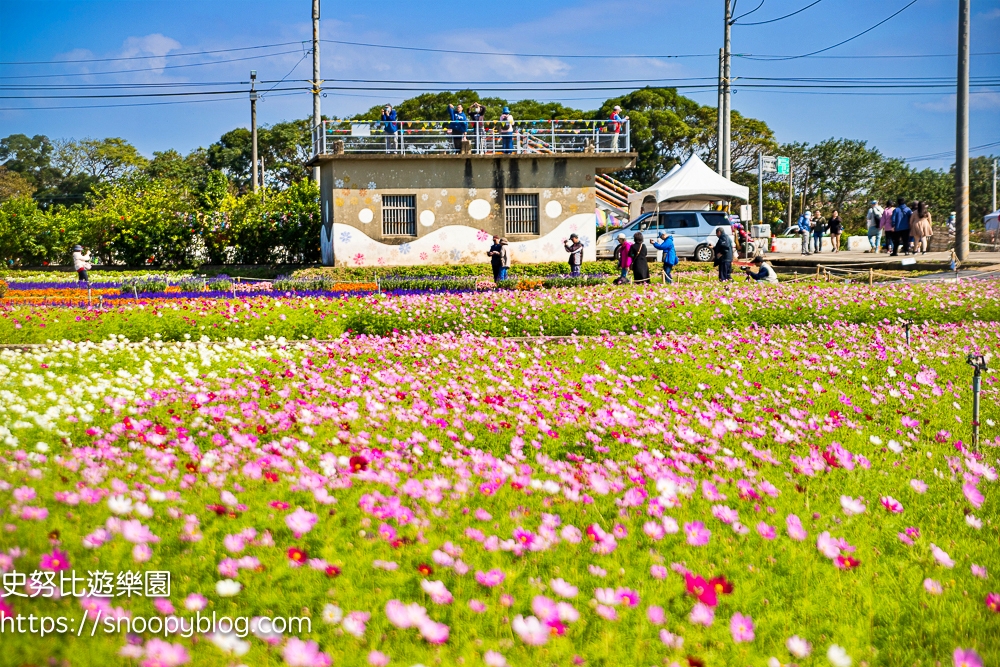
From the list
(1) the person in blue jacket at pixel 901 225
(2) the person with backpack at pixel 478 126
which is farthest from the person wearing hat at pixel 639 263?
(1) the person in blue jacket at pixel 901 225

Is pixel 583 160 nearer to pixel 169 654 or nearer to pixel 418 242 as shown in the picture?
pixel 418 242

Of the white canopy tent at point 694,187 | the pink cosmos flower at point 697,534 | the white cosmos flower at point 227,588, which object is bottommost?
the pink cosmos flower at point 697,534

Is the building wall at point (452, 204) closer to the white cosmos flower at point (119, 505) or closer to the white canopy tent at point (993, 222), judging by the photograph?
the white canopy tent at point (993, 222)

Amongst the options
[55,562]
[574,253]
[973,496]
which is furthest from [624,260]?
[55,562]

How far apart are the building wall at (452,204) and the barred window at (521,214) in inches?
6.9

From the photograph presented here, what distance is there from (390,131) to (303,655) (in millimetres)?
26256

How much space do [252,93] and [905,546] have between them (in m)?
43.1

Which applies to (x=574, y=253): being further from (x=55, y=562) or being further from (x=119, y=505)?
(x=55, y=562)

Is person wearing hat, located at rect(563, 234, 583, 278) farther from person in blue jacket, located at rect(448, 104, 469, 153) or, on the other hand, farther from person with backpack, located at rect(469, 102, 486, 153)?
person in blue jacket, located at rect(448, 104, 469, 153)

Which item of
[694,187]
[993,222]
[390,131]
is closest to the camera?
[390,131]

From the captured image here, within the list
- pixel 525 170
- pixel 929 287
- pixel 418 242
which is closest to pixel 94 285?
pixel 418 242

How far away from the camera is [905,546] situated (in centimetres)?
453

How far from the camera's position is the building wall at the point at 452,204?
91.9 feet

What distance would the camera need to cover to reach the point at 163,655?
9.67ft
